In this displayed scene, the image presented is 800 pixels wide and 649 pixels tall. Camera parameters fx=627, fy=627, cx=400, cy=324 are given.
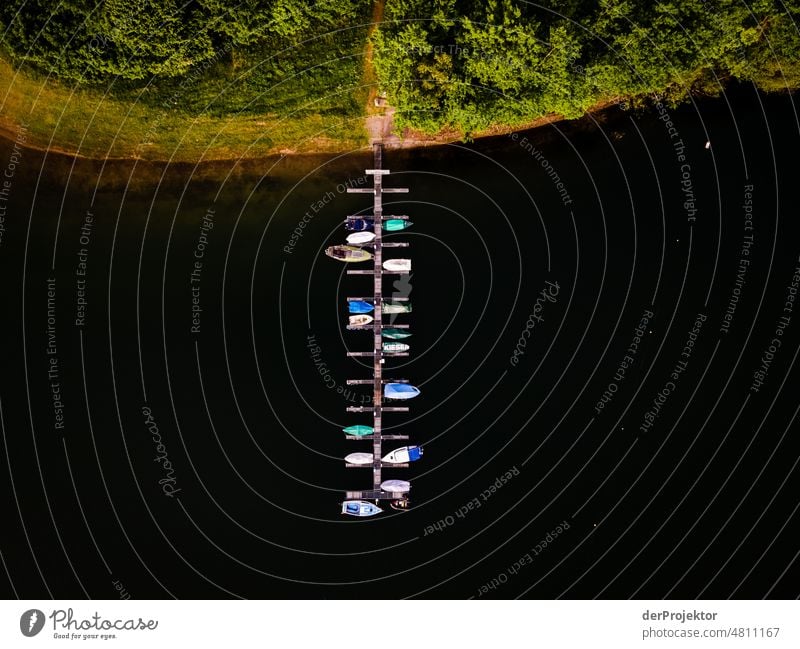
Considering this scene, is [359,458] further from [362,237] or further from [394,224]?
[394,224]

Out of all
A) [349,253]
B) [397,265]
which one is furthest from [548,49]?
[349,253]

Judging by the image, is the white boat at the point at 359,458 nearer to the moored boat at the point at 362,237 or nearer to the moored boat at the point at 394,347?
the moored boat at the point at 394,347

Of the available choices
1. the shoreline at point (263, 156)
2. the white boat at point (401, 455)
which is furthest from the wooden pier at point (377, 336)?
the shoreline at point (263, 156)

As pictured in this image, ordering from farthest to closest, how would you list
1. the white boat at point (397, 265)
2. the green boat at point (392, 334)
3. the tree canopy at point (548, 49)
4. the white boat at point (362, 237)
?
the green boat at point (392, 334)
the white boat at point (397, 265)
the white boat at point (362, 237)
the tree canopy at point (548, 49)

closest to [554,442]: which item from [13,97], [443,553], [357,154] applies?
[443,553]

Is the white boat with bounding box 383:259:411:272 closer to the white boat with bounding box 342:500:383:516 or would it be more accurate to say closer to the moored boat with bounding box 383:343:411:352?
the moored boat with bounding box 383:343:411:352
